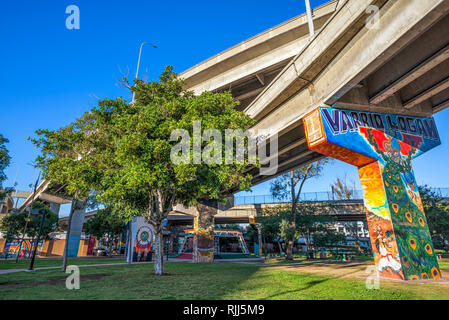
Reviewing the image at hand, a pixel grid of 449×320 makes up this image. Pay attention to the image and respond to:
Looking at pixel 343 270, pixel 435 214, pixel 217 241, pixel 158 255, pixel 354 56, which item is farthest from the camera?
pixel 217 241

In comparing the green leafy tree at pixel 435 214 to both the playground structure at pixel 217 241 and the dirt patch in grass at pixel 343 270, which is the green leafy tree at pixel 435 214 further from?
the playground structure at pixel 217 241

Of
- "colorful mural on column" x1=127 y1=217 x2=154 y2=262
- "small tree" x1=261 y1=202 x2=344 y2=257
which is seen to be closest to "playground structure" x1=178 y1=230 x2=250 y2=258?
"small tree" x1=261 y1=202 x2=344 y2=257

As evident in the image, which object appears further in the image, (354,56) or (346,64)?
(346,64)

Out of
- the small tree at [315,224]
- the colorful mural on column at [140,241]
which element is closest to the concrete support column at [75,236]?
the colorful mural on column at [140,241]

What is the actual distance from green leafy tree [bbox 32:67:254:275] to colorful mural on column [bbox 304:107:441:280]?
398cm

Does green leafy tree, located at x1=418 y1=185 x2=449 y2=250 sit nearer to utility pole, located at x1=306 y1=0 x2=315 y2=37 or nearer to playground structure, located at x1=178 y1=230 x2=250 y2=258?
playground structure, located at x1=178 y1=230 x2=250 y2=258

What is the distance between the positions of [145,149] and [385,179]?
11.1 meters

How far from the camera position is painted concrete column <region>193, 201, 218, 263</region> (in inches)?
1177

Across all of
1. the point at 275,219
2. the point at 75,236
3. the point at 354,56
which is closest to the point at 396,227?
the point at 354,56

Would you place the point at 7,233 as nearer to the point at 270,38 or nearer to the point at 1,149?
the point at 1,149

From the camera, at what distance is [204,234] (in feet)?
101

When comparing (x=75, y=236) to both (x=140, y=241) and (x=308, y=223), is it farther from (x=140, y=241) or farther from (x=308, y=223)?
(x=308, y=223)

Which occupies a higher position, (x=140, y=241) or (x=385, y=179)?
(x=385, y=179)
